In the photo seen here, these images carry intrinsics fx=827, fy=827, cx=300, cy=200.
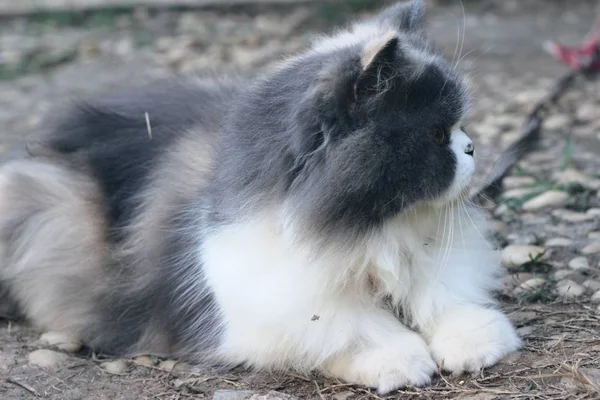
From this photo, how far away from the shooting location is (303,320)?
7.86 feet

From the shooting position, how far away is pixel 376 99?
2225 mm

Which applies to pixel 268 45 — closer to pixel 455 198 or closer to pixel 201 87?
pixel 201 87

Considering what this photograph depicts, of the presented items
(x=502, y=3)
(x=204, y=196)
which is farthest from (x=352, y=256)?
(x=502, y=3)

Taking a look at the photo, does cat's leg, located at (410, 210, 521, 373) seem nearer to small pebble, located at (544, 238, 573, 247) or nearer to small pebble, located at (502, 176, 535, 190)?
small pebble, located at (544, 238, 573, 247)

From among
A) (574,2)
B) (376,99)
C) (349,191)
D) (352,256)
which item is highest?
(376,99)

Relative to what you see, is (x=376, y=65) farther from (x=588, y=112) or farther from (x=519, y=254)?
(x=588, y=112)

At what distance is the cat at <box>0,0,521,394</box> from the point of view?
2260mm

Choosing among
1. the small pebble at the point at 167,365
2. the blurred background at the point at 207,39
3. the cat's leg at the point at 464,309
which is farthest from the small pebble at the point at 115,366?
the blurred background at the point at 207,39

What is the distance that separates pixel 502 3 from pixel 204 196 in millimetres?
6093

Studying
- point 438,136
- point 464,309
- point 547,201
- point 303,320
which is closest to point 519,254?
point 547,201

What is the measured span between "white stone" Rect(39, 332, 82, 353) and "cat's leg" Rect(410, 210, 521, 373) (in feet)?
3.91

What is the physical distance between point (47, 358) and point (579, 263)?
192 cm

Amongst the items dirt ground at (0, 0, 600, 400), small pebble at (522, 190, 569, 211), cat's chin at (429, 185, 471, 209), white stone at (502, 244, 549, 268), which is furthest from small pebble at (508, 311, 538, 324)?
small pebble at (522, 190, 569, 211)

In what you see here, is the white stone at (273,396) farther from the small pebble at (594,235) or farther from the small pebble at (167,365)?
the small pebble at (594,235)
